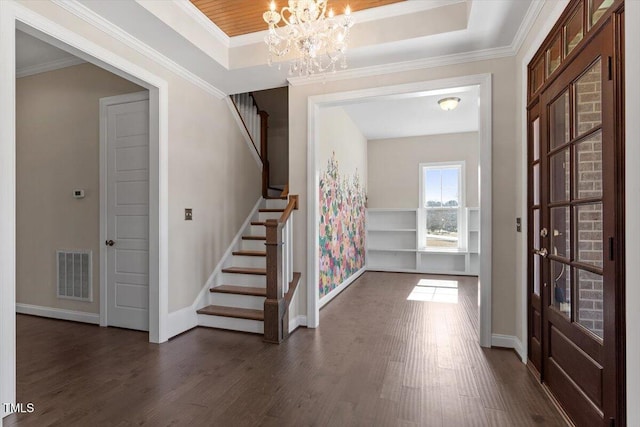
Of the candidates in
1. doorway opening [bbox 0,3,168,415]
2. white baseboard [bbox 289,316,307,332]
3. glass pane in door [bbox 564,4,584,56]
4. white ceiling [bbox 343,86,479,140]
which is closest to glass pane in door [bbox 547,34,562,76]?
glass pane in door [bbox 564,4,584,56]

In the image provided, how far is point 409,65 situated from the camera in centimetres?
315

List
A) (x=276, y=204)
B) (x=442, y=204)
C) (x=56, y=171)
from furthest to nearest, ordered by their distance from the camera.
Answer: (x=442, y=204)
(x=276, y=204)
(x=56, y=171)

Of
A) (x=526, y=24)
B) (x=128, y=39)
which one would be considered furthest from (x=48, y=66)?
(x=526, y=24)

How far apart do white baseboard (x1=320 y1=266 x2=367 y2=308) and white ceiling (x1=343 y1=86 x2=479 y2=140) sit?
2598 millimetres

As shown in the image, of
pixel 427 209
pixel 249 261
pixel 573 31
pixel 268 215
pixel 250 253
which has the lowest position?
pixel 249 261

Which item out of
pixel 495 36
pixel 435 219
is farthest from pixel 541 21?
pixel 435 219

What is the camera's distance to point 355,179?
246 inches

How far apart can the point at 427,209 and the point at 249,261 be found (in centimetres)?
425

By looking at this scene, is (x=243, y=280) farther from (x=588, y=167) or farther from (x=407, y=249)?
(x=407, y=249)

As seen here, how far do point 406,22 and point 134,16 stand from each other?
2083mm

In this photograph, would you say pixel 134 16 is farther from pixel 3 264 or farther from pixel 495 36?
pixel 495 36

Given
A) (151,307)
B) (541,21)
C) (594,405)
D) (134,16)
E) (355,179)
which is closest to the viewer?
(594,405)

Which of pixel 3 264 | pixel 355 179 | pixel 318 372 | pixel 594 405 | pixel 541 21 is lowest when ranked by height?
pixel 318 372

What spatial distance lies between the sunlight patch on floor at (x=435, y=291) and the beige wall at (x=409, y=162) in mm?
1771
